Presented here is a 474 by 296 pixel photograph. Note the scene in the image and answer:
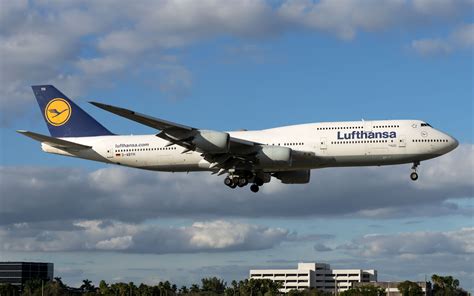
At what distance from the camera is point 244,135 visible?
76.1 m

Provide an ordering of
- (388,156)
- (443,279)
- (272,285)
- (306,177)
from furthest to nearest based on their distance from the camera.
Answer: (443,279) → (272,285) → (306,177) → (388,156)

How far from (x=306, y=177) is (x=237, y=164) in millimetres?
9395

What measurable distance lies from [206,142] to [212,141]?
551 millimetres

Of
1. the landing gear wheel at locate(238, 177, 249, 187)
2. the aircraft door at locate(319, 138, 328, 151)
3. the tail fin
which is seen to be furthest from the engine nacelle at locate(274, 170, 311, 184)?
the tail fin

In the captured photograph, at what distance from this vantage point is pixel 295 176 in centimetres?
8156

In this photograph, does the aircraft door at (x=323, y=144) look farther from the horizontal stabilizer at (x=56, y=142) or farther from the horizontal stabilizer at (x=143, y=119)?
the horizontal stabilizer at (x=56, y=142)

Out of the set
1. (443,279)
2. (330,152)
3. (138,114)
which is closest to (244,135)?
(330,152)

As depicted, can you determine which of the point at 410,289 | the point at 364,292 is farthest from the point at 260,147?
the point at 410,289

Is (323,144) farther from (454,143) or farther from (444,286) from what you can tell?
(444,286)

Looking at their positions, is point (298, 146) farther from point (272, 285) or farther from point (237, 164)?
point (272, 285)

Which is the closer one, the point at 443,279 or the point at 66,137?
the point at 66,137

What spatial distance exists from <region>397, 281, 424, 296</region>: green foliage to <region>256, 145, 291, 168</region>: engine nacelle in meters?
109

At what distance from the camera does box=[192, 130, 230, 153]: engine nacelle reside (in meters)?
70.2

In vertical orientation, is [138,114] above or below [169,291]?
above
